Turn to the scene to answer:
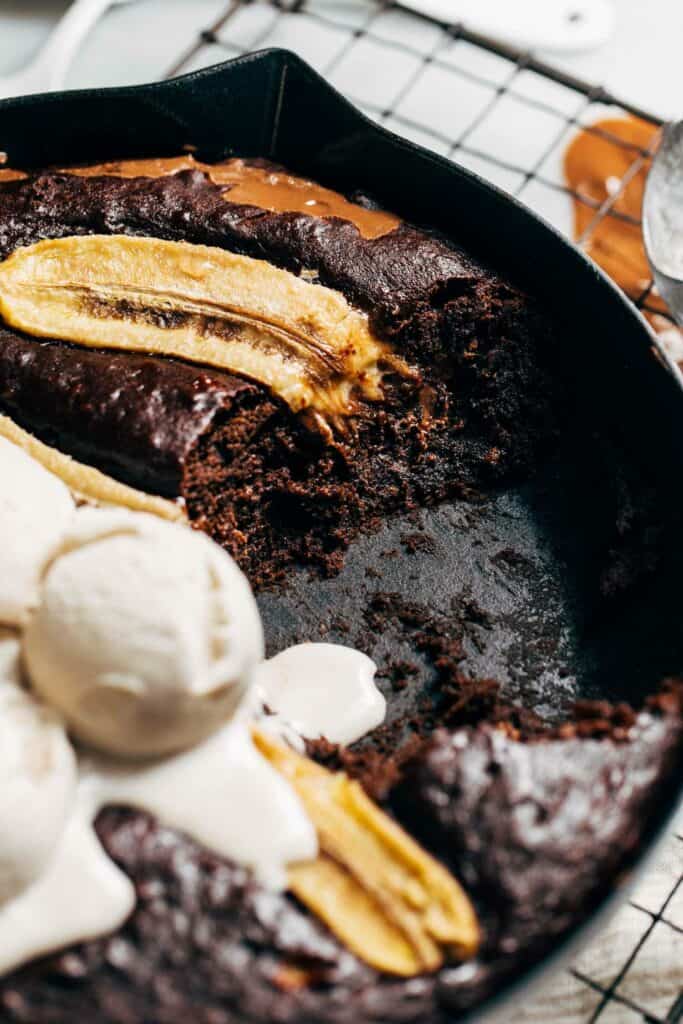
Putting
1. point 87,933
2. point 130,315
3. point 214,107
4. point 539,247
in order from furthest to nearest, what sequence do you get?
point 214,107 → point 539,247 → point 130,315 → point 87,933

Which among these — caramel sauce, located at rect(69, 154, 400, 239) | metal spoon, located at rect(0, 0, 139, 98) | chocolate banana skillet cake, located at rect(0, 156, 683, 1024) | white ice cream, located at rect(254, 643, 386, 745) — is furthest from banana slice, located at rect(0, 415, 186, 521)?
metal spoon, located at rect(0, 0, 139, 98)

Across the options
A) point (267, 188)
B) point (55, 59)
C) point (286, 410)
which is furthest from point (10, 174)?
point (286, 410)

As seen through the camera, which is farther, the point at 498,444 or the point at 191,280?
the point at 498,444

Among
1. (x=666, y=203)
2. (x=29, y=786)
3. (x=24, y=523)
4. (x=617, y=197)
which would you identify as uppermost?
(x=666, y=203)

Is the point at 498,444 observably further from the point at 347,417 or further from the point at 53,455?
the point at 53,455

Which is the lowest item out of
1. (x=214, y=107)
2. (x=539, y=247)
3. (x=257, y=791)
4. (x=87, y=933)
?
(x=87, y=933)

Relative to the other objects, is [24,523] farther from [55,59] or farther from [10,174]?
[55,59]

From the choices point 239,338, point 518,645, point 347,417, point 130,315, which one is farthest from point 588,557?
point 130,315

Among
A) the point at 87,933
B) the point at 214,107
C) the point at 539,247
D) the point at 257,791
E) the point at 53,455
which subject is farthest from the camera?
the point at 214,107
